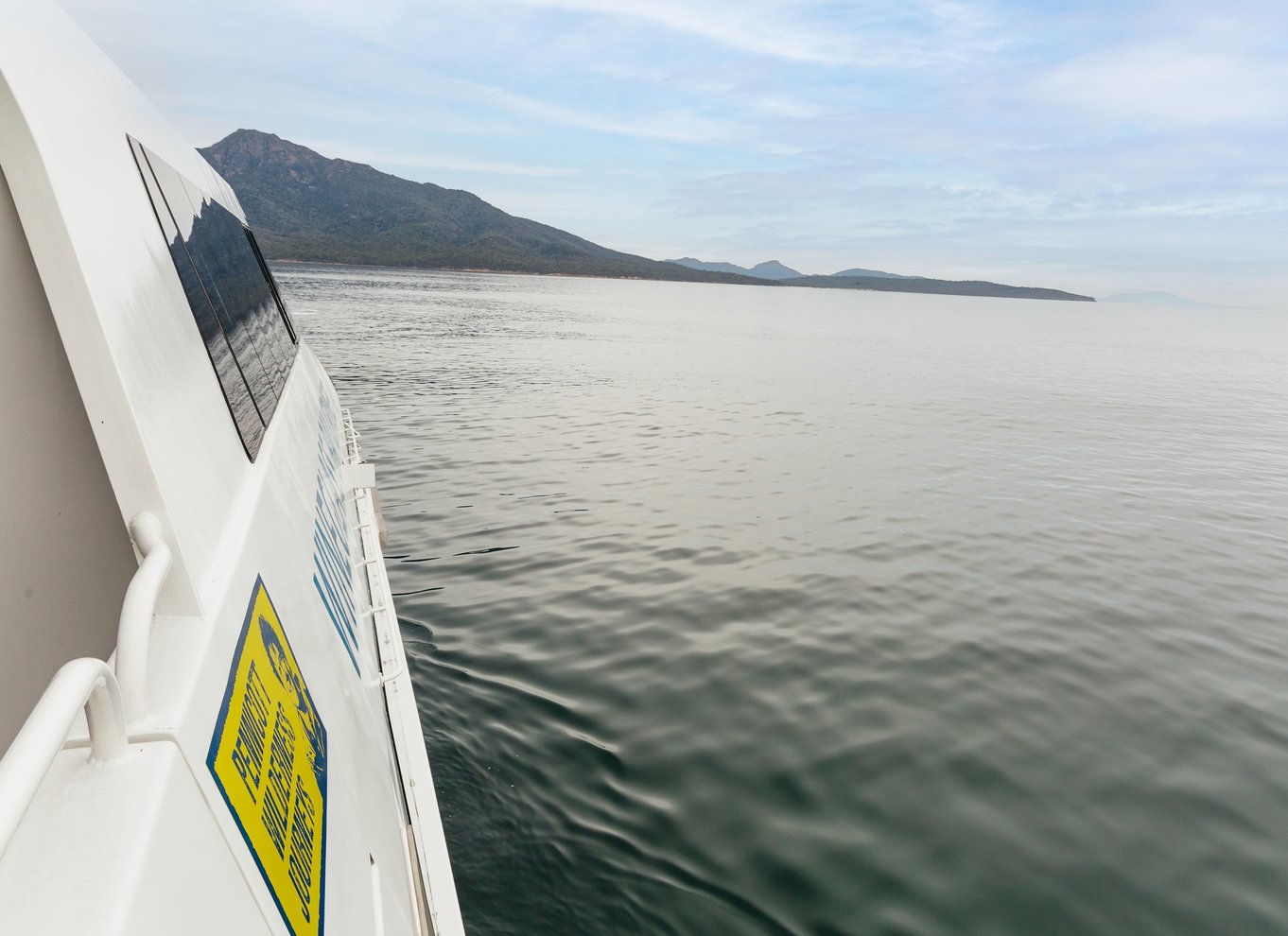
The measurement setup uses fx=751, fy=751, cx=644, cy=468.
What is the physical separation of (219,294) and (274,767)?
111 inches

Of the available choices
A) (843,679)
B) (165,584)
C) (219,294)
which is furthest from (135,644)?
(843,679)

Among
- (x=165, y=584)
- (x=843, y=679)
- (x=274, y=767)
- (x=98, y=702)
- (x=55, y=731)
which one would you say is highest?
(x=55, y=731)

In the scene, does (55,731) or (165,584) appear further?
(165,584)

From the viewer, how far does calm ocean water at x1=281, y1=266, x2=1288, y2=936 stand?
194 inches

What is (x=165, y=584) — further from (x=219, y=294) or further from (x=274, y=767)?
(x=219, y=294)

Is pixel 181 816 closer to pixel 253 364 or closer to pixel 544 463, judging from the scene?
pixel 253 364

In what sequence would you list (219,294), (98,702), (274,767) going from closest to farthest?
(98,702) → (274,767) → (219,294)

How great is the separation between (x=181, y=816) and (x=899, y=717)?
21.5ft

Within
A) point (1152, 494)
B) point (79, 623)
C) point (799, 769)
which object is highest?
point (79, 623)

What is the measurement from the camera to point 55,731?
99 centimetres

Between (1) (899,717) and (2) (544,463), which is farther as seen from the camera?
(2) (544,463)

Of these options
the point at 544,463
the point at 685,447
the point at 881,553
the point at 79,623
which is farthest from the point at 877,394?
the point at 79,623

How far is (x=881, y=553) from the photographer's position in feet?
36.4

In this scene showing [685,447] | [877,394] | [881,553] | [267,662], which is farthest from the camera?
[877,394]
